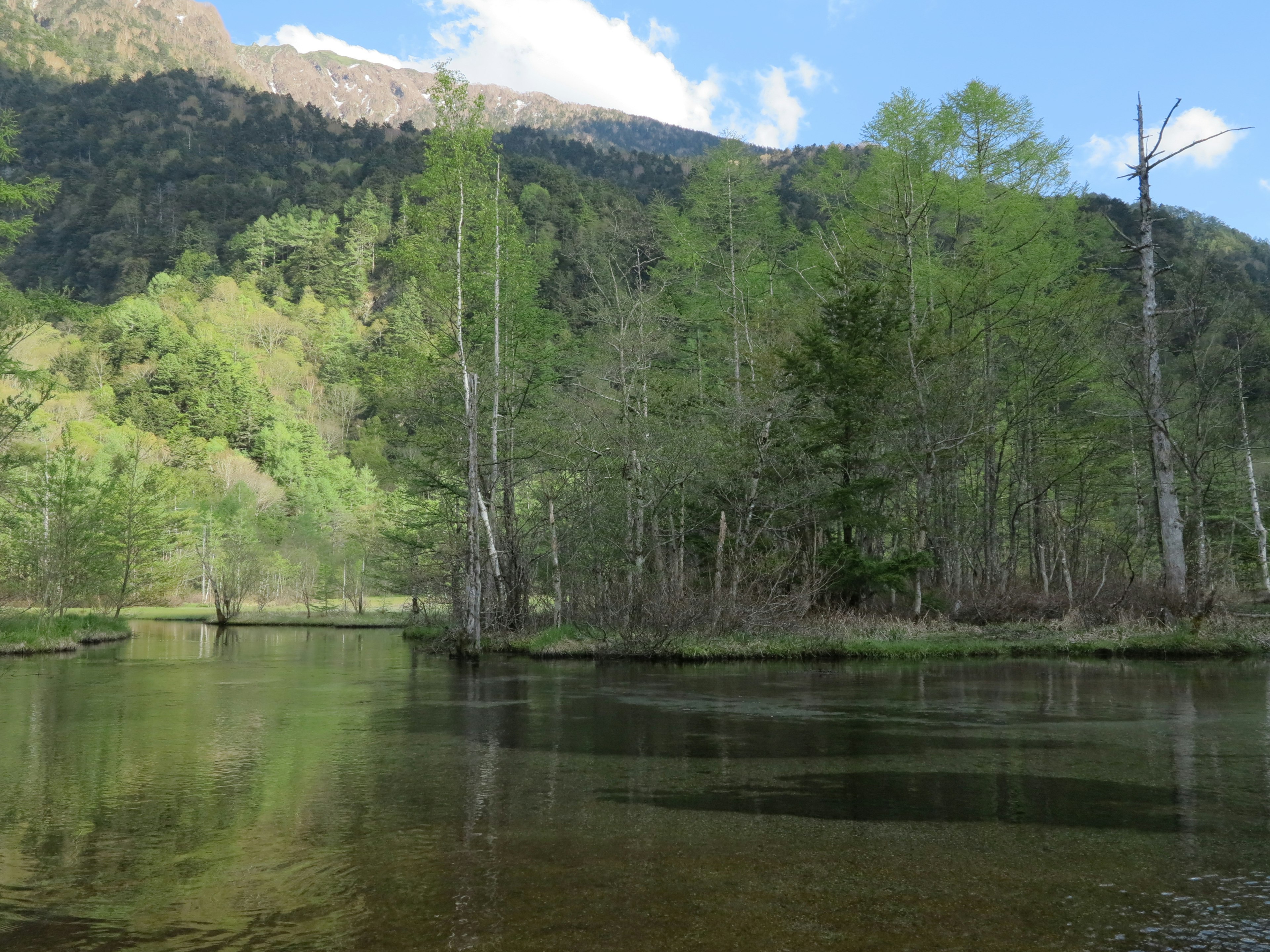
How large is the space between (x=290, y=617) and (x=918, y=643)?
33.9m

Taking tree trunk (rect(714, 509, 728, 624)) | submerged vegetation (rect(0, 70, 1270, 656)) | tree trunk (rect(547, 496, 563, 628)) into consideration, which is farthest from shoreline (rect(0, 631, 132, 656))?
tree trunk (rect(714, 509, 728, 624))

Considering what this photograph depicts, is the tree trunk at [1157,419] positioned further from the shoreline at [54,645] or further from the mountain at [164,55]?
the mountain at [164,55]

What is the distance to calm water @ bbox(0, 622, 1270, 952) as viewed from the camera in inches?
149

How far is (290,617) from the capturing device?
4419 centimetres

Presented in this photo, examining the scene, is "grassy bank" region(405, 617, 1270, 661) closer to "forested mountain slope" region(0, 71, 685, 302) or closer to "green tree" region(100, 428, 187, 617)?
"green tree" region(100, 428, 187, 617)

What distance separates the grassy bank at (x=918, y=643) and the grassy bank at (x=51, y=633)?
1275 cm

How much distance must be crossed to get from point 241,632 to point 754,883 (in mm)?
34720

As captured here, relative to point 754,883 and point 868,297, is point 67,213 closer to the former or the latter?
point 868,297

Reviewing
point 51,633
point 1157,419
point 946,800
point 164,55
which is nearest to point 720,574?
point 1157,419

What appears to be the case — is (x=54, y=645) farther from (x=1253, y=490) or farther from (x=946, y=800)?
(x=1253, y=490)

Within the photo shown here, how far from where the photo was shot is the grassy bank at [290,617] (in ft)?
135

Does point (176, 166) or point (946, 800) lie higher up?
point (176, 166)

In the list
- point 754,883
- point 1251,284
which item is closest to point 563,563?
point 754,883

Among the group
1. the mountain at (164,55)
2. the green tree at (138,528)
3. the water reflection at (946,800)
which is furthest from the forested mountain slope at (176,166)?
the water reflection at (946,800)
